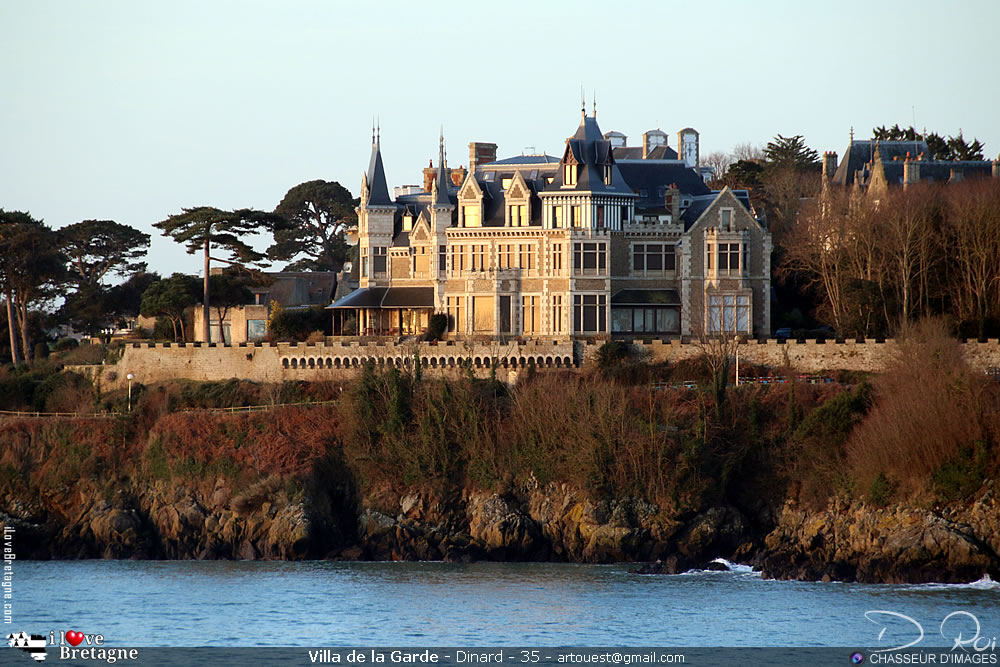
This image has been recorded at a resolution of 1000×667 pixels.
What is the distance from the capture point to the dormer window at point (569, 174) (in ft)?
216

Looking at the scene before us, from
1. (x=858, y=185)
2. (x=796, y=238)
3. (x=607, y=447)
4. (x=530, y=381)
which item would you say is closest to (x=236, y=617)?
(x=607, y=447)

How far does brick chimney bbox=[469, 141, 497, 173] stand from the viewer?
74062mm

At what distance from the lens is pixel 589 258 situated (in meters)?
65.8

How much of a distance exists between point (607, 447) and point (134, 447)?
1676cm

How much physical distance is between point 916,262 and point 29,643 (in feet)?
112

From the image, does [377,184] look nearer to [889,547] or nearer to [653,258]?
[653,258]

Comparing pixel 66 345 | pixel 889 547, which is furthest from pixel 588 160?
pixel 66 345

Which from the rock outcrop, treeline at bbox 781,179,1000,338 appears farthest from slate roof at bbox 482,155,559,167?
the rock outcrop

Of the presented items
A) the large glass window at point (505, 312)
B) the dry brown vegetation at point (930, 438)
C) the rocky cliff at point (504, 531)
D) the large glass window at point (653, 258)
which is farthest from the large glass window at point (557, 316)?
the dry brown vegetation at point (930, 438)

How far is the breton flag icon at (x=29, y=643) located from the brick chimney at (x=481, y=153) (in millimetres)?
35769

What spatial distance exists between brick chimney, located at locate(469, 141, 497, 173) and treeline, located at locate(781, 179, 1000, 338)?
52.6 feet

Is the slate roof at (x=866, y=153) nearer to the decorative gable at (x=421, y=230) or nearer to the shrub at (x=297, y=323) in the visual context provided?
the decorative gable at (x=421, y=230)

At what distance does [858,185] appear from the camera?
71.1 metres

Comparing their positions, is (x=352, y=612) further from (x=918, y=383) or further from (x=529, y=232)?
(x=529, y=232)
